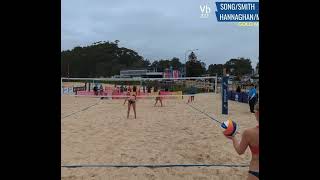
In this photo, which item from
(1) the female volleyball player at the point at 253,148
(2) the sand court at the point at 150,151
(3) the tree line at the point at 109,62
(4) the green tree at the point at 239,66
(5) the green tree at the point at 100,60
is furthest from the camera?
(5) the green tree at the point at 100,60

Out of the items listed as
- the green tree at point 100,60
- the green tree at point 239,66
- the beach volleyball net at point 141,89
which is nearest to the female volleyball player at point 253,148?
the beach volleyball net at point 141,89

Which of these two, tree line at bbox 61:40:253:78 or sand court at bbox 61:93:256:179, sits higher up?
tree line at bbox 61:40:253:78

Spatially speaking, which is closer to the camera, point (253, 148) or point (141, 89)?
point (253, 148)

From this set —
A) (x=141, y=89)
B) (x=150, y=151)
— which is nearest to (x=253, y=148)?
(x=150, y=151)

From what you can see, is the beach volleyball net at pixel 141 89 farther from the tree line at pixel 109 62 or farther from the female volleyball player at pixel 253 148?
the tree line at pixel 109 62

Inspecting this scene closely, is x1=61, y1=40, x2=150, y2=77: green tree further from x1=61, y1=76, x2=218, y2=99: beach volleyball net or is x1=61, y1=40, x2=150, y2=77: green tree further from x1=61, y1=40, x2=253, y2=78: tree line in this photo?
x1=61, y1=76, x2=218, y2=99: beach volleyball net

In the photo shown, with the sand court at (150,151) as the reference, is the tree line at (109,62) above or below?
above

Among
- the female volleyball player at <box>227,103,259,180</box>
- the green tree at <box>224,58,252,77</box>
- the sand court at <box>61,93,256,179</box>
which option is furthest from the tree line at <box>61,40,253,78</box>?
the female volleyball player at <box>227,103,259,180</box>

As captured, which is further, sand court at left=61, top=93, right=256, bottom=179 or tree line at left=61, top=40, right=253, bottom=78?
tree line at left=61, top=40, right=253, bottom=78

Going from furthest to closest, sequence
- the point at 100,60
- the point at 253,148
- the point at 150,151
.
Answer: the point at 100,60
the point at 150,151
the point at 253,148

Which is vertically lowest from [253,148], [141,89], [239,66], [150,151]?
[150,151]

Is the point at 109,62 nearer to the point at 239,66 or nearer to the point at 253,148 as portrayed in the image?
the point at 239,66
